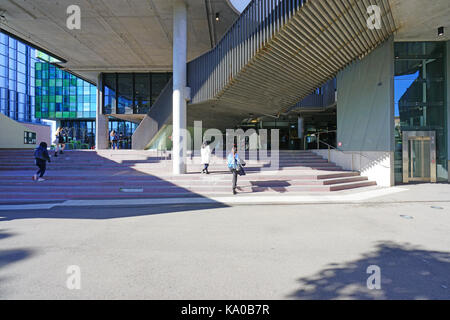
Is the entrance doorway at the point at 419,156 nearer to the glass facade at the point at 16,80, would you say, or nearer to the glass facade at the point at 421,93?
the glass facade at the point at 421,93

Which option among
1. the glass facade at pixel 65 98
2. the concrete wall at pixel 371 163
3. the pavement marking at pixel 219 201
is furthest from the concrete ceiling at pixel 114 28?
the glass facade at pixel 65 98

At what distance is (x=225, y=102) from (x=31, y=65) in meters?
63.3

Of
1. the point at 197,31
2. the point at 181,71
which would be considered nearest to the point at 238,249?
the point at 181,71

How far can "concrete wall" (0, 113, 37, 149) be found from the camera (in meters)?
17.3

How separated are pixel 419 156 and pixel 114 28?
64.0 ft

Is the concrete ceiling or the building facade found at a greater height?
the building facade

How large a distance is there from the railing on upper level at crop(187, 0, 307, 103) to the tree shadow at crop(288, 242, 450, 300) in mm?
7410

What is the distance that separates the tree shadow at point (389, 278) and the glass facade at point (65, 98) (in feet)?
176

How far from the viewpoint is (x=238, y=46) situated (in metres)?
10.2

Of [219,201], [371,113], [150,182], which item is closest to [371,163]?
[371,113]

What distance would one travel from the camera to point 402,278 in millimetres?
3250

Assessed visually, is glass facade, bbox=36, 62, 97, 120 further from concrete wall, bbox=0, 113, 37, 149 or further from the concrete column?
concrete wall, bbox=0, 113, 37, 149

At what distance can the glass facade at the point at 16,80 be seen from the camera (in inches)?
1873

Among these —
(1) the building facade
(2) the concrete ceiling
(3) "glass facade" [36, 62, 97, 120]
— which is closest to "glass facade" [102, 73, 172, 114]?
(2) the concrete ceiling
